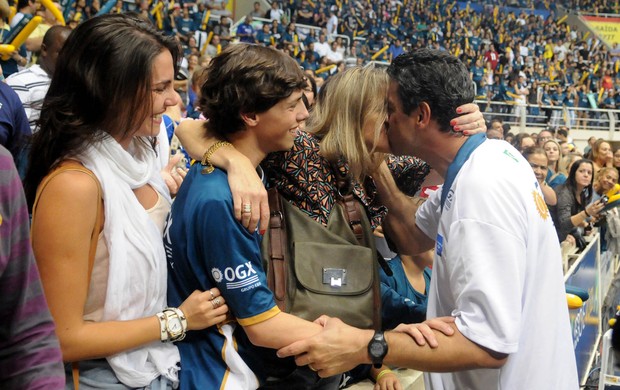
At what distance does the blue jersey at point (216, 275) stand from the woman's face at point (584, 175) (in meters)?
5.75

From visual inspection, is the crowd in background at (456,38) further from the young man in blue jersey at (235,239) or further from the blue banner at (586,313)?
the young man in blue jersey at (235,239)

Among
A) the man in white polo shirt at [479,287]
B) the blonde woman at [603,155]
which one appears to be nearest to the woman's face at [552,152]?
the blonde woman at [603,155]

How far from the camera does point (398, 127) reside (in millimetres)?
1851

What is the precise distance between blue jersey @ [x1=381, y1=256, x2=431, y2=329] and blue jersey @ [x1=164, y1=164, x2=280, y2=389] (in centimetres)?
57

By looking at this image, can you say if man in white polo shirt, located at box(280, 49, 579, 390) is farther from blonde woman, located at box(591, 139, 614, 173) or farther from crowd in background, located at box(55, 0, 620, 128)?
crowd in background, located at box(55, 0, 620, 128)

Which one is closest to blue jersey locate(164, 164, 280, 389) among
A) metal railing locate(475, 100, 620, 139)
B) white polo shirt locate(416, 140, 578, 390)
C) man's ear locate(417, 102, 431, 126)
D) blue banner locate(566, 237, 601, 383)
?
white polo shirt locate(416, 140, 578, 390)

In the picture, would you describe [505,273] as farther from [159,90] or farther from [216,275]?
[159,90]

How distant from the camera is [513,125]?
51.8 feet

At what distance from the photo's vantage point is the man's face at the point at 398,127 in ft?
5.96

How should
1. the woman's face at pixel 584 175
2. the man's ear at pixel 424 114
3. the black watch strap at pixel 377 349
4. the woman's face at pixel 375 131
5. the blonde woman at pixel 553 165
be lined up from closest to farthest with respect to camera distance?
the black watch strap at pixel 377 349 → the man's ear at pixel 424 114 → the woman's face at pixel 375 131 → the woman's face at pixel 584 175 → the blonde woman at pixel 553 165

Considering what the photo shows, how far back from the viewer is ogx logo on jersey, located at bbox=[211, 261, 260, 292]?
1.48 metres

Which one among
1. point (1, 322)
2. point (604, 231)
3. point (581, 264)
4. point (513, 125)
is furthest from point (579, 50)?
point (1, 322)

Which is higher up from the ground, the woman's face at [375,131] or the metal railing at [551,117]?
the woman's face at [375,131]

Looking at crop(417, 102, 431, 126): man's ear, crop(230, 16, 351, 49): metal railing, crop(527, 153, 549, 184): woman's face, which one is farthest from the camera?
crop(230, 16, 351, 49): metal railing
